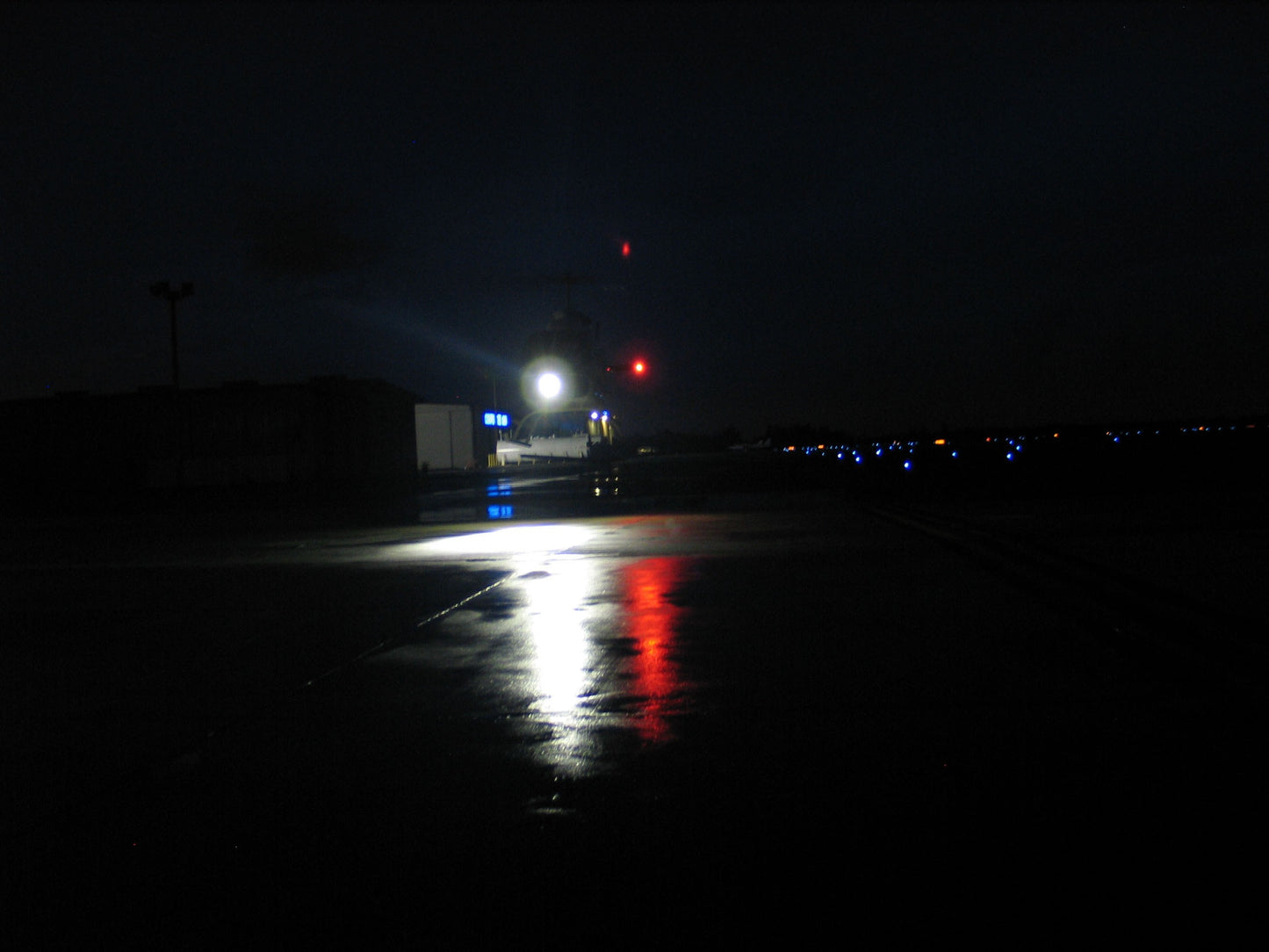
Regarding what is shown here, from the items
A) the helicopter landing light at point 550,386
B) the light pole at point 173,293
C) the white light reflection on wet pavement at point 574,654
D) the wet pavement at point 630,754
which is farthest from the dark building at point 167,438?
the helicopter landing light at point 550,386

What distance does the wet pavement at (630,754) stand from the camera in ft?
12.4

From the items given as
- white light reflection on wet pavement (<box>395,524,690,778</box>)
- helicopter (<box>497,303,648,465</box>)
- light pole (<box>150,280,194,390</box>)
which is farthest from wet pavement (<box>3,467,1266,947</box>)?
helicopter (<box>497,303,648,465</box>)

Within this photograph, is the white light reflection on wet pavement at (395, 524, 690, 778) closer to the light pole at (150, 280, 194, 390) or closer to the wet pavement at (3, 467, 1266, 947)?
the wet pavement at (3, 467, 1266, 947)

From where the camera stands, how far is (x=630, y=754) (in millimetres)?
5379

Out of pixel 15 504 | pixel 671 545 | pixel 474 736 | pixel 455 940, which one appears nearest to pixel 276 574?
pixel 671 545

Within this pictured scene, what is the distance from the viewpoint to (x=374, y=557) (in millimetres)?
15414

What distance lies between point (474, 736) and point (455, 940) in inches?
93.0

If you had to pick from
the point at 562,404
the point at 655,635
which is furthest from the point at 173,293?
the point at 562,404

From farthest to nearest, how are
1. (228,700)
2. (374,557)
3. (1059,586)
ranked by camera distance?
(374,557) → (1059,586) → (228,700)

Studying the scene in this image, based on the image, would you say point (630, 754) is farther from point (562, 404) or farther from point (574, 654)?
point (562, 404)

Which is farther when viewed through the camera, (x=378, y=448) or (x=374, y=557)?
(x=378, y=448)

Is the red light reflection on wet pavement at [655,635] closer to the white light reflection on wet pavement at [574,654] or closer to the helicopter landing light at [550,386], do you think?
the white light reflection on wet pavement at [574,654]

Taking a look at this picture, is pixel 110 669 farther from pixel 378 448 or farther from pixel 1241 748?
pixel 378 448

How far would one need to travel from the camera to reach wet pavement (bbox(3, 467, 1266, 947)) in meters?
3.77
